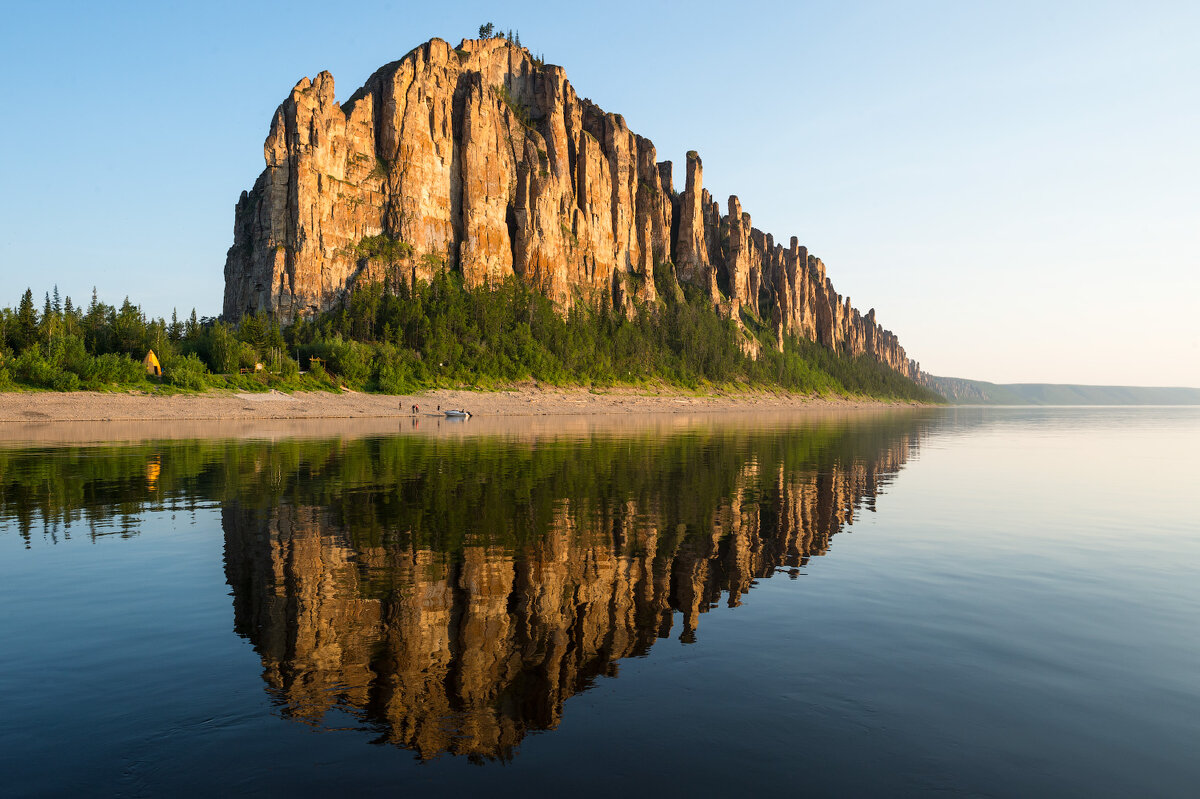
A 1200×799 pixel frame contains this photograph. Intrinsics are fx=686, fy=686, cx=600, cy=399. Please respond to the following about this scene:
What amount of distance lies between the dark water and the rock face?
4361 inches

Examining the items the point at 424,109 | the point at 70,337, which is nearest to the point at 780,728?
the point at 70,337

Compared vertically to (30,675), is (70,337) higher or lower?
higher

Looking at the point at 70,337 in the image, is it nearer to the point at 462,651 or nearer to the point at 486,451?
the point at 486,451

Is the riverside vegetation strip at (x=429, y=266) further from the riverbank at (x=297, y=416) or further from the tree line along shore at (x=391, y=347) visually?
the riverbank at (x=297, y=416)

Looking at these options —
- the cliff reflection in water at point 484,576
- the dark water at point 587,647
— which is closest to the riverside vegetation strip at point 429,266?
the cliff reflection in water at point 484,576

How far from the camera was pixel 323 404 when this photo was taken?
84125 millimetres

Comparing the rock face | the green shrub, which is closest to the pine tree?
the green shrub

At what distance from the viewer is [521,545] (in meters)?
15.6

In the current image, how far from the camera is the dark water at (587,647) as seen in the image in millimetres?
6590

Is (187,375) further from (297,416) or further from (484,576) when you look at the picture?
(484,576)

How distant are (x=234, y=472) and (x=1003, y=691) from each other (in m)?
27.8

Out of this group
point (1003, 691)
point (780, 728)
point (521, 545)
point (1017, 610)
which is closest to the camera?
point (780, 728)

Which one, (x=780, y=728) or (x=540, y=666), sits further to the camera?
(x=540, y=666)

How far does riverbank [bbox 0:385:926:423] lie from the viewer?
64375 millimetres
